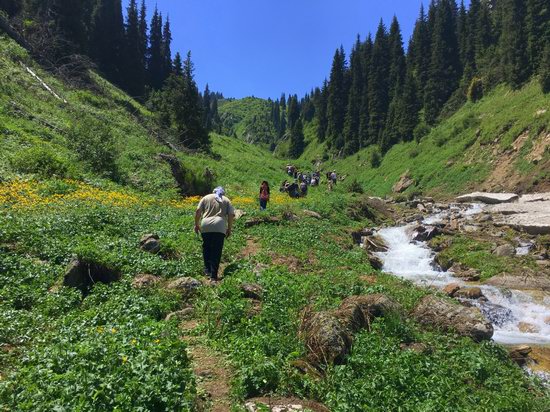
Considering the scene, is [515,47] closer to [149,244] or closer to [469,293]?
[469,293]

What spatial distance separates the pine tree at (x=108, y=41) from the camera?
67.9m

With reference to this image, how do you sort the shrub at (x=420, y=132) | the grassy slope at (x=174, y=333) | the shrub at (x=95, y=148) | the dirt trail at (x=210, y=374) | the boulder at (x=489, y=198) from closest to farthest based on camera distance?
the grassy slope at (x=174, y=333) < the dirt trail at (x=210, y=374) < the shrub at (x=95, y=148) < the boulder at (x=489, y=198) < the shrub at (x=420, y=132)

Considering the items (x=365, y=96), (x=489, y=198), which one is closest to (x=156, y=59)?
(x=365, y=96)

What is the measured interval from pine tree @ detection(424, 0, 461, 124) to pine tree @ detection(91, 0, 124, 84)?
50.6 metres

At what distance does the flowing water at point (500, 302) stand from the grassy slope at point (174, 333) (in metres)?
3.05

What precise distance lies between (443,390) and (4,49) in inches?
1578

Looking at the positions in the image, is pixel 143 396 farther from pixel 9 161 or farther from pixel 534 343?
pixel 9 161

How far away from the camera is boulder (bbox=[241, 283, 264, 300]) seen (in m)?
8.28

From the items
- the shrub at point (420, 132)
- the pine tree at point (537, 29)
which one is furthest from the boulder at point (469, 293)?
the shrub at point (420, 132)

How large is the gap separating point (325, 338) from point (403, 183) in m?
47.2

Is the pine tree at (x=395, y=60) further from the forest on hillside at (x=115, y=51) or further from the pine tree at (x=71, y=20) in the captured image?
the pine tree at (x=71, y=20)

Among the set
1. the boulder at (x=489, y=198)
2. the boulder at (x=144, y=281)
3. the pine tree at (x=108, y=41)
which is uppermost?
the pine tree at (x=108, y=41)

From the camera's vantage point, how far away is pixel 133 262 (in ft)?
31.2

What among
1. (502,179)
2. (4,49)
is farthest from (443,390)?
(4,49)
